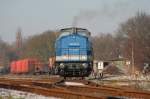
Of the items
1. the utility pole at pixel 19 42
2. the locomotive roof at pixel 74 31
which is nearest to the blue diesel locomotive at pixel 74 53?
the locomotive roof at pixel 74 31

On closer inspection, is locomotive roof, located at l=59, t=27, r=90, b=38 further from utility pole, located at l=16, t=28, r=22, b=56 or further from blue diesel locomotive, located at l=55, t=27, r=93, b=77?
utility pole, located at l=16, t=28, r=22, b=56

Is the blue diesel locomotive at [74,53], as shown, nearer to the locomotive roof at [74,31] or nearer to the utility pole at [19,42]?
the locomotive roof at [74,31]

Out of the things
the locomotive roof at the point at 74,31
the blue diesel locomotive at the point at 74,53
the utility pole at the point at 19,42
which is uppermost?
the utility pole at the point at 19,42

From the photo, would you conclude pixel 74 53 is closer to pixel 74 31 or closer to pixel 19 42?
pixel 74 31

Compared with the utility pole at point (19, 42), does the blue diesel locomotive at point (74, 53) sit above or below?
below

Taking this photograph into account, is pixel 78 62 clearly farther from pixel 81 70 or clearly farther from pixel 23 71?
pixel 23 71

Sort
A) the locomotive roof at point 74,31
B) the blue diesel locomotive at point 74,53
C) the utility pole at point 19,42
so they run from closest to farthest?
the blue diesel locomotive at point 74,53
the locomotive roof at point 74,31
the utility pole at point 19,42

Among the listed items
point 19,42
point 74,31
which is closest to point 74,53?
point 74,31

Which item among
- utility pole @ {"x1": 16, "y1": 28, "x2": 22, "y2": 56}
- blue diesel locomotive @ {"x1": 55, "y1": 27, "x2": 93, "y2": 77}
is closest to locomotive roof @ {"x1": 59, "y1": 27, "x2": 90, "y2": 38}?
blue diesel locomotive @ {"x1": 55, "y1": 27, "x2": 93, "y2": 77}

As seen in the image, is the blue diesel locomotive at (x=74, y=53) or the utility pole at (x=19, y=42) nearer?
the blue diesel locomotive at (x=74, y=53)

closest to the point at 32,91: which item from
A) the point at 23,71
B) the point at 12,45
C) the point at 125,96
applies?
the point at 125,96

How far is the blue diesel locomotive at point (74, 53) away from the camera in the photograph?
22547mm

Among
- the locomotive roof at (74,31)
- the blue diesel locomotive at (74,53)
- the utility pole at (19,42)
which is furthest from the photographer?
the utility pole at (19,42)

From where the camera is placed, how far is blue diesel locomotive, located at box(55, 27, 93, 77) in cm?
2255
